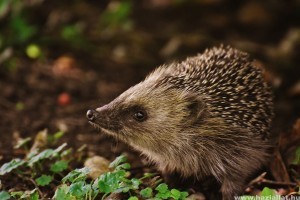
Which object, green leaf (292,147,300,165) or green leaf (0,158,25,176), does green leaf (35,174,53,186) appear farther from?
green leaf (292,147,300,165)

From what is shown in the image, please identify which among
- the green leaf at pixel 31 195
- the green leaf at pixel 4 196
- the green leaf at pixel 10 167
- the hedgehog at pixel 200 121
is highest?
the hedgehog at pixel 200 121

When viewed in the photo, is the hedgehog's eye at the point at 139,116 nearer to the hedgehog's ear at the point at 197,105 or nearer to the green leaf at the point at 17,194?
the hedgehog's ear at the point at 197,105

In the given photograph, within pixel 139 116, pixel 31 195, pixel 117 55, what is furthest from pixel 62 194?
pixel 117 55

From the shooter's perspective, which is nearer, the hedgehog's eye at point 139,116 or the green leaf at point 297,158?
the green leaf at point 297,158

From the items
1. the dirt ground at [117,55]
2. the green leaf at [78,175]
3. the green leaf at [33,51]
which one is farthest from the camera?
the green leaf at [33,51]

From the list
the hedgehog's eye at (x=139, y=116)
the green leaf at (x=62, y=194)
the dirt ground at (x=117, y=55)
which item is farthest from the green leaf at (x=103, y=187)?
the dirt ground at (x=117, y=55)

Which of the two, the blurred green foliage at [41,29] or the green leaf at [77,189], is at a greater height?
the blurred green foliage at [41,29]

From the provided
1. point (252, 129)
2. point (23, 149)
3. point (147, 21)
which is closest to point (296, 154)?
point (252, 129)

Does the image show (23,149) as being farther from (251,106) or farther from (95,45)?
(95,45)
